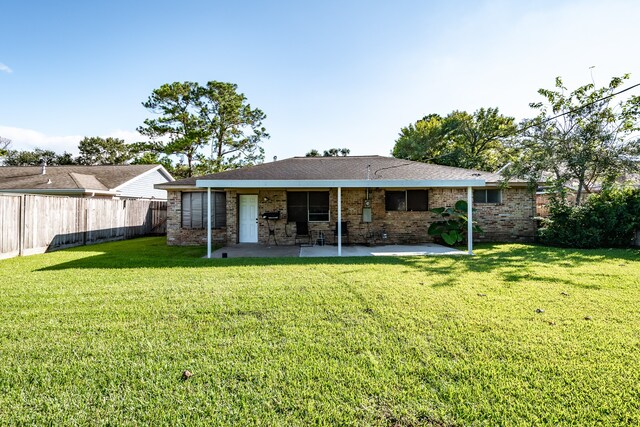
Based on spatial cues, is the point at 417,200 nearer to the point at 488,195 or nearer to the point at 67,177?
the point at 488,195

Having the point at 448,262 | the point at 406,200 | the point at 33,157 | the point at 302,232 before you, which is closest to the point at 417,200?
the point at 406,200

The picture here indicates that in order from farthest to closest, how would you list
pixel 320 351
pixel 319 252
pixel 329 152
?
1. pixel 329 152
2. pixel 319 252
3. pixel 320 351

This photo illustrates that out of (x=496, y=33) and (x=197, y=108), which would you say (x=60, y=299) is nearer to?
(x=496, y=33)

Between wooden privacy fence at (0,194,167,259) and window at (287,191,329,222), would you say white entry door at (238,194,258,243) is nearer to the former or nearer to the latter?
window at (287,191,329,222)

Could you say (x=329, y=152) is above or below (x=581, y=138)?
above

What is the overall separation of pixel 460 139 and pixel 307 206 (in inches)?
823

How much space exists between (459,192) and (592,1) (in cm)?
686

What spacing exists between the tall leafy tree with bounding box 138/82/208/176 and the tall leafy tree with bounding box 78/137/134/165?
16.9m

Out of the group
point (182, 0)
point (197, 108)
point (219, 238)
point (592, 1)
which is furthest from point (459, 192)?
point (197, 108)

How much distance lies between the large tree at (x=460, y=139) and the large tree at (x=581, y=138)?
1284cm

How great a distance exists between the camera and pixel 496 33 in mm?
10852

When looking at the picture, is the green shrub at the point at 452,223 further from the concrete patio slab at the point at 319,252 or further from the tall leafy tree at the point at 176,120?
the tall leafy tree at the point at 176,120

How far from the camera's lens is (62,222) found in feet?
35.1

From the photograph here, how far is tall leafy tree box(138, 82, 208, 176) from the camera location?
76.4 feet
